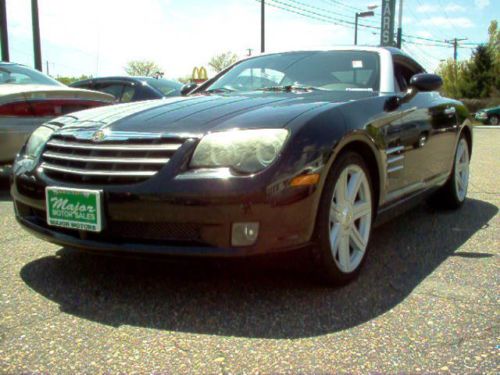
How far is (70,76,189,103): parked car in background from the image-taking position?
788 cm

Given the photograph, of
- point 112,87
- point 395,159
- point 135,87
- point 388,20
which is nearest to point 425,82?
point 395,159

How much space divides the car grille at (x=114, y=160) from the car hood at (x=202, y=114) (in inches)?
3.6

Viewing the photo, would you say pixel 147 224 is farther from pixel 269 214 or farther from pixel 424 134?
pixel 424 134

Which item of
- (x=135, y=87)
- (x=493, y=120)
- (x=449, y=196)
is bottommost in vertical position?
(x=493, y=120)

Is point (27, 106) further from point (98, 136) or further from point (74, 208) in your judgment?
point (74, 208)

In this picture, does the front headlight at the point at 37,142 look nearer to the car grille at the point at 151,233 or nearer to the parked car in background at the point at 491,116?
the car grille at the point at 151,233

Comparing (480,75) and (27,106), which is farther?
(480,75)

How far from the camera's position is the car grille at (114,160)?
8.02 ft

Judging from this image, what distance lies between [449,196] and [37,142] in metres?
3.34

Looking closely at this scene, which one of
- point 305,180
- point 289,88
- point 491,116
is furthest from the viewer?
point 491,116

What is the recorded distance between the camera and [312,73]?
147 inches

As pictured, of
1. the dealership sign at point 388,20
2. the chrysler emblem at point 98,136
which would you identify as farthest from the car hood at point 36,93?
the dealership sign at point 388,20

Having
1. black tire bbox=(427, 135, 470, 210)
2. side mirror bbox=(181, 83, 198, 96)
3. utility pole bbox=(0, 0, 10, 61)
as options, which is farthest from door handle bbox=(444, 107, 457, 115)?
utility pole bbox=(0, 0, 10, 61)

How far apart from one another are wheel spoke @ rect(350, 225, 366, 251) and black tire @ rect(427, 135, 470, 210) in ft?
6.54
